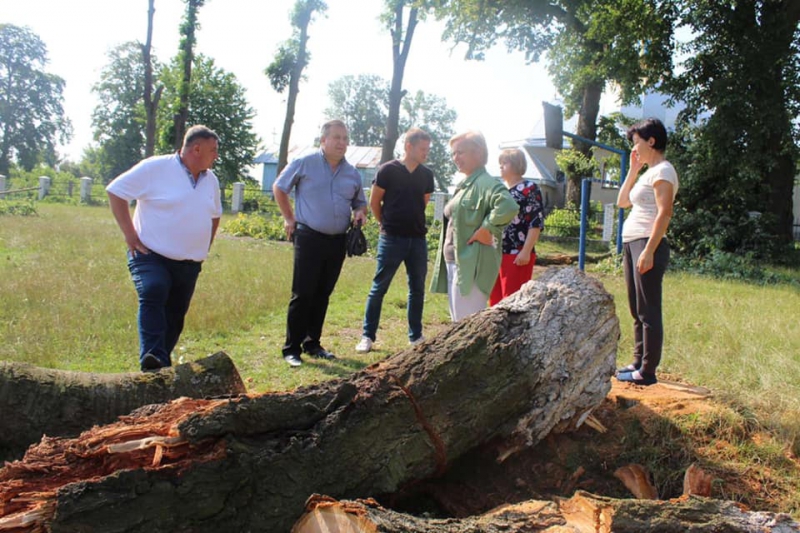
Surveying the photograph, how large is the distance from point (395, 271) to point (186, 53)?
3053 cm

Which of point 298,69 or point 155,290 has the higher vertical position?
point 298,69

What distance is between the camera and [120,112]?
188ft

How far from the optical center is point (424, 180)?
218 inches

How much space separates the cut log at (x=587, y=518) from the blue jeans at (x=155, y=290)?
2199mm

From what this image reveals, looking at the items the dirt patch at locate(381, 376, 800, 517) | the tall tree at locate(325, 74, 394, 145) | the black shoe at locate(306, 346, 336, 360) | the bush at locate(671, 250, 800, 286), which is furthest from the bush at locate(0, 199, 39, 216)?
the tall tree at locate(325, 74, 394, 145)

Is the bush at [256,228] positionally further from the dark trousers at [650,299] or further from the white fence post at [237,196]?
the dark trousers at [650,299]

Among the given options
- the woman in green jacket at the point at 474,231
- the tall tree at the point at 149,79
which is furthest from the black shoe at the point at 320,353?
the tall tree at the point at 149,79

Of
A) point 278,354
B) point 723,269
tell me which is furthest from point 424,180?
→ point 723,269

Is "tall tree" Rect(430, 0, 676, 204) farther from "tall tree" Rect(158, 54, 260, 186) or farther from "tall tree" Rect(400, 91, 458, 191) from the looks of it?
"tall tree" Rect(400, 91, 458, 191)

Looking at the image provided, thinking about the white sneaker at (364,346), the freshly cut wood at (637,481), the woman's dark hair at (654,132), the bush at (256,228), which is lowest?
the freshly cut wood at (637,481)

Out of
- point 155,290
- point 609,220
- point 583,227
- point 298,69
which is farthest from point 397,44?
point 155,290

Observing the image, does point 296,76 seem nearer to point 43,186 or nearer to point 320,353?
point 43,186

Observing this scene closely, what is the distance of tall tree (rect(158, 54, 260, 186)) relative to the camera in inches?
1785

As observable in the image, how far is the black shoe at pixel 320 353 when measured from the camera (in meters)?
5.28
